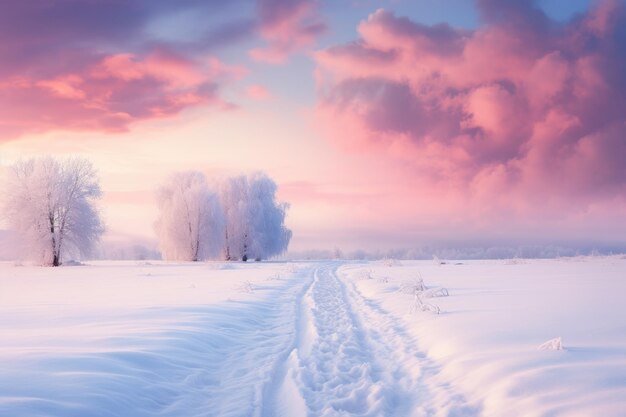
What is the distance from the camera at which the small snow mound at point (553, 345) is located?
509 centimetres

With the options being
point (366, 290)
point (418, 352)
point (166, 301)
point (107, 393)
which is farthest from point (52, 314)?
point (366, 290)

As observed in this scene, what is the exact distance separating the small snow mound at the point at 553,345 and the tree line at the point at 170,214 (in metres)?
39.9

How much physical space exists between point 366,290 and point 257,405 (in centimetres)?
1160

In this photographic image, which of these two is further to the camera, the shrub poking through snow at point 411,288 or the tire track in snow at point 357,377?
the shrub poking through snow at point 411,288

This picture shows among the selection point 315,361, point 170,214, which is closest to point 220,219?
point 170,214

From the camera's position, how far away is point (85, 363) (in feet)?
15.1

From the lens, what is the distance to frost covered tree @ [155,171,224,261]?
149 ft

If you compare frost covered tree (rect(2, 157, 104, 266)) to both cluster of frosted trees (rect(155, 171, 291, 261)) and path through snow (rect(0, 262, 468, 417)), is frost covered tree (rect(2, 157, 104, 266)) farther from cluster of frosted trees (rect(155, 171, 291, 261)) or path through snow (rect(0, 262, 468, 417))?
path through snow (rect(0, 262, 468, 417))

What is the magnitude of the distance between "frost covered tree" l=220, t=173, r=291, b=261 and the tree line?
0.12 metres

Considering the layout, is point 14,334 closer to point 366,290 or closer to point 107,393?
point 107,393

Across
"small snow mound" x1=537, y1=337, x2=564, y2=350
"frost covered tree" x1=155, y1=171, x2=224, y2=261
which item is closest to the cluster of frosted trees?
"frost covered tree" x1=155, y1=171, x2=224, y2=261

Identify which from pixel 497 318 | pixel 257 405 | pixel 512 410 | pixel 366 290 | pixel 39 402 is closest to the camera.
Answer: pixel 39 402

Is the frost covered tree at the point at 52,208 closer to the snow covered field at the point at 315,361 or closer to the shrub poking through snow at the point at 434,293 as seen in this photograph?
the snow covered field at the point at 315,361

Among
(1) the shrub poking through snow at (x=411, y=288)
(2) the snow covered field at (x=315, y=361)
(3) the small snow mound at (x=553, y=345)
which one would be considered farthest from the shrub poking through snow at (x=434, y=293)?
(3) the small snow mound at (x=553, y=345)
